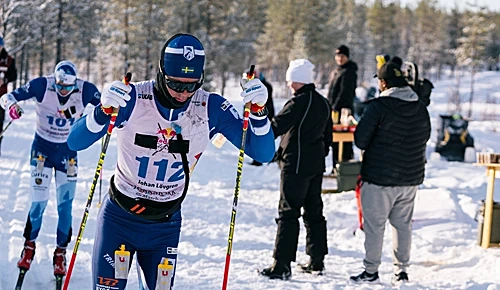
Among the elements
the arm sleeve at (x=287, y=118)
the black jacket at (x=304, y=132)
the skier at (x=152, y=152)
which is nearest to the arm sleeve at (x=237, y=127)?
the skier at (x=152, y=152)

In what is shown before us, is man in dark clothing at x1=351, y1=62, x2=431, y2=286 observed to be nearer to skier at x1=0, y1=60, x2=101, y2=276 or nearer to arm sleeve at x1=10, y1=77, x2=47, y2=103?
skier at x1=0, y1=60, x2=101, y2=276

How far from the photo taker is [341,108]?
11.6 m

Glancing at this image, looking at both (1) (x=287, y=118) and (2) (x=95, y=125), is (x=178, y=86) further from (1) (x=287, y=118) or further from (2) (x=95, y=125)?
(1) (x=287, y=118)

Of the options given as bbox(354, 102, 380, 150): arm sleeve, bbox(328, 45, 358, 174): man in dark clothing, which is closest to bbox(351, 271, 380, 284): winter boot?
bbox(354, 102, 380, 150): arm sleeve

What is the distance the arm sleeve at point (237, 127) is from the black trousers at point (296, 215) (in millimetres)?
2715

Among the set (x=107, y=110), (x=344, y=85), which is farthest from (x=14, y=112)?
(x=344, y=85)

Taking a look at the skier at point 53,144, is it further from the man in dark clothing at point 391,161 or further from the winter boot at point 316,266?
the man in dark clothing at point 391,161

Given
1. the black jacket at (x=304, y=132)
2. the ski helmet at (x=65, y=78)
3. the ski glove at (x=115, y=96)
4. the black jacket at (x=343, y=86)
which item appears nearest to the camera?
the ski glove at (x=115, y=96)

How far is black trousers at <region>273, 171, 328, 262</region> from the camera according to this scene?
6543 mm

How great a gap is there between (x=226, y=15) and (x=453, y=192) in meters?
41.0

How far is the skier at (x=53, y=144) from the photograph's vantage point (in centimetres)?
600

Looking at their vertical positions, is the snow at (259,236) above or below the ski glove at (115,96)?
below

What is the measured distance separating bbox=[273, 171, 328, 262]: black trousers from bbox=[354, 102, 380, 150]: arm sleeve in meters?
0.66

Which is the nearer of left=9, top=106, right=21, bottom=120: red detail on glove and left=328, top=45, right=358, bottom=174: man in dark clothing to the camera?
left=9, top=106, right=21, bottom=120: red detail on glove
